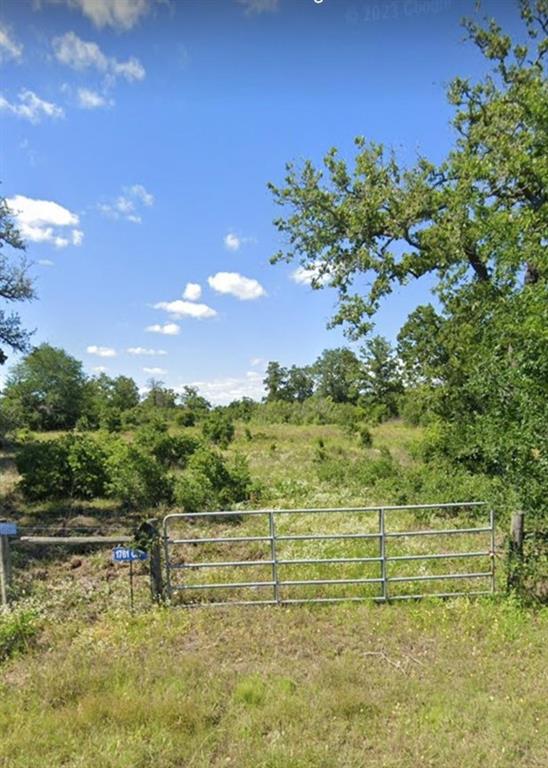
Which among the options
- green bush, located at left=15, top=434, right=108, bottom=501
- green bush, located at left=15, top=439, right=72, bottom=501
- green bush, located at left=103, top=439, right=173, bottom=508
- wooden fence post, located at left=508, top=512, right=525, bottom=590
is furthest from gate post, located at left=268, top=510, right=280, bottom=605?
green bush, located at left=15, top=439, right=72, bottom=501

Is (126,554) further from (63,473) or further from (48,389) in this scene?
(48,389)

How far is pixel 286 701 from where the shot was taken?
4.47 m

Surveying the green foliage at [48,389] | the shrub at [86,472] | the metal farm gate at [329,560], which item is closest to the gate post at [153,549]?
the metal farm gate at [329,560]

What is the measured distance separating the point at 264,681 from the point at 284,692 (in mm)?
295

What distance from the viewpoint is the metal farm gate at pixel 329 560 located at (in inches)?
272

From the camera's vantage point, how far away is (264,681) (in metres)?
4.87

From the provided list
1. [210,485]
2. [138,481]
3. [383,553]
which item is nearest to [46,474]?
[138,481]

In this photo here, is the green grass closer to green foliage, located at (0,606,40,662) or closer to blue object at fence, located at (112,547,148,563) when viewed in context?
green foliage, located at (0,606,40,662)

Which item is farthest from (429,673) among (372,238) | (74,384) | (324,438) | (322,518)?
(74,384)

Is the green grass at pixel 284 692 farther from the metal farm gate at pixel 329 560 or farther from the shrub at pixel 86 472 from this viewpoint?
Result: the shrub at pixel 86 472

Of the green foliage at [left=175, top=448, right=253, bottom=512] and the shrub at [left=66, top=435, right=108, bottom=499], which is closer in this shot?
the green foliage at [left=175, top=448, right=253, bottom=512]

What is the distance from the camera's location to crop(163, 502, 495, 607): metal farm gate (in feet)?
22.7

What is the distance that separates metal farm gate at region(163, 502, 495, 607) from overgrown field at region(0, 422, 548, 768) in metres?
0.24

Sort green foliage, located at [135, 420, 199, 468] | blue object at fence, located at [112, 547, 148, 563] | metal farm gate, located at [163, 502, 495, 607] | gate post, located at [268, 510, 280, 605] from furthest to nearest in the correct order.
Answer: green foliage, located at [135, 420, 199, 468] < metal farm gate, located at [163, 502, 495, 607] < gate post, located at [268, 510, 280, 605] < blue object at fence, located at [112, 547, 148, 563]
